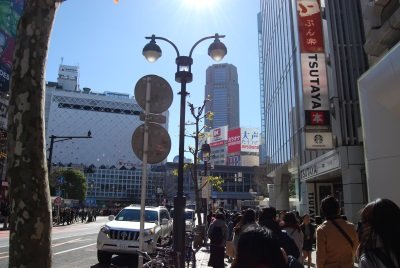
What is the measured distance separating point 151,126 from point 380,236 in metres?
4.11

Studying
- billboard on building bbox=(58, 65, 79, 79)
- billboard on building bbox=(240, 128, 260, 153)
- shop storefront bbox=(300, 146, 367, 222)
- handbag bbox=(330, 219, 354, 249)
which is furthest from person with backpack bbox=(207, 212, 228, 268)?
billboard on building bbox=(58, 65, 79, 79)

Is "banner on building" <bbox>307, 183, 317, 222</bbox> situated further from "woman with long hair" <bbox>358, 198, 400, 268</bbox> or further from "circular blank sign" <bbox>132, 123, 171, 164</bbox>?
"woman with long hair" <bbox>358, 198, 400, 268</bbox>

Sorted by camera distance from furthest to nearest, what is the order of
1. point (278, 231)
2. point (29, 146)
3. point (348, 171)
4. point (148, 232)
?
point (348, 171) → point (148, 232) → point (278, 231) → point (29, 146)

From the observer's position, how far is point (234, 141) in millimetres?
116625

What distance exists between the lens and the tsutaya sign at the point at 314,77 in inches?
787

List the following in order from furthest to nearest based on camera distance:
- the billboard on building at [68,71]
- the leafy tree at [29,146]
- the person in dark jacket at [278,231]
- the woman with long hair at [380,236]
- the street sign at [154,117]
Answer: the billboard on building at [68,71] < the street sign at [154,117] < the person in dark jacket at [278,231] < the leafy tree at [29,146] < the woman with long hair at [380,236]

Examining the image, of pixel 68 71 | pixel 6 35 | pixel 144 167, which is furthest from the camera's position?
pixel 68 71

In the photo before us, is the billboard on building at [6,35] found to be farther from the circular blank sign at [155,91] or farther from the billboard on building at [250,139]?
the billboard on building at [250,139]

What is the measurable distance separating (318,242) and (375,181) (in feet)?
15.1

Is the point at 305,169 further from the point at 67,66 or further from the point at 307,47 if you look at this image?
the point at 67,66

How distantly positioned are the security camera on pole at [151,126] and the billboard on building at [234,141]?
108 m

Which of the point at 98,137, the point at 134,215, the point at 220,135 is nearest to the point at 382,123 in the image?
the point at 134,215

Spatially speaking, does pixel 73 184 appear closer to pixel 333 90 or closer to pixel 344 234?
pixel 333 90

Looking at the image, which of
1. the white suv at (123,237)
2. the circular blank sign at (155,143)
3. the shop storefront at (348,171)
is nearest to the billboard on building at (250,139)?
the shop storefront at (348,171)
